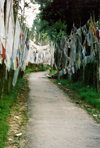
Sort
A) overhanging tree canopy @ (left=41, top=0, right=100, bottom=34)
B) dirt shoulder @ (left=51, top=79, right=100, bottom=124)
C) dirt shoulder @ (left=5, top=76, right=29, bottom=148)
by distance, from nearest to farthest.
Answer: dirt shoulder @ (left=5, top=76, right=29, bottom=148) → dirt shoulder @ (left=51, top=79, right=100, bottom=124) → overhanging tree canopy @ (left=41, top=0, right=100, bottom=34)

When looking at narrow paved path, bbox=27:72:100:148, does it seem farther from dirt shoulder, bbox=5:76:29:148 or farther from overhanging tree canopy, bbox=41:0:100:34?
overhanging tree canopy, bbox=41:0:100:34

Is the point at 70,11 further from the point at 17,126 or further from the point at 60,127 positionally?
the point at 17,126

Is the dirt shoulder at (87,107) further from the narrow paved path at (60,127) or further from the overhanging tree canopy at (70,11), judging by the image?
the overhanging tree canopy at (70,11)

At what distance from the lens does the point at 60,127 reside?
5684 mm

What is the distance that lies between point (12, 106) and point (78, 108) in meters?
1.99

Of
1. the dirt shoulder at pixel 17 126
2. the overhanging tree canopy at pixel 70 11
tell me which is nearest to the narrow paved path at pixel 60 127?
the dirt shoulder at pixel 17 126

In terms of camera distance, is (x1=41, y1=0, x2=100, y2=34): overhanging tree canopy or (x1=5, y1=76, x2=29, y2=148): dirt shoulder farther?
(x1=41, y1=0, x2=100, y2=34): overhanging tree canopy

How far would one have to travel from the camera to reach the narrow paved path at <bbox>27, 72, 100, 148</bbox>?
4637 mm

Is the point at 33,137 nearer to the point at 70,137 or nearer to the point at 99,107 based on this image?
the point at 70,137

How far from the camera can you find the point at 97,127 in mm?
5879

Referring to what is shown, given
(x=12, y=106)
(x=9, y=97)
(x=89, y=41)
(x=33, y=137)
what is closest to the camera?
(x=33, y=137)

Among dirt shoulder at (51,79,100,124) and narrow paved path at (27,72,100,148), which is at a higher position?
narrow paved path at (27,72,100,148)

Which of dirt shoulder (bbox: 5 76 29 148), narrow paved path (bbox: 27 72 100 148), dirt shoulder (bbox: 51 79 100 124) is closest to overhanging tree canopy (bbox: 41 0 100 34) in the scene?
dirt shoulder (bbox: 51 79 100 124)

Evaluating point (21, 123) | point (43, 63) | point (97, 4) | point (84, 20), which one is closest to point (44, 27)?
point (84, 20)
